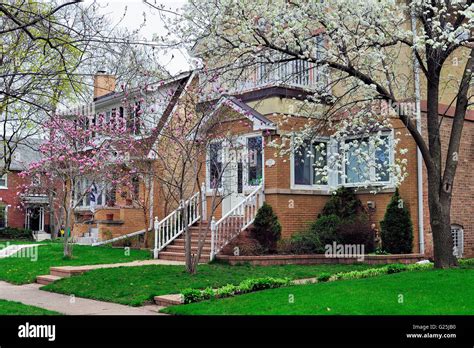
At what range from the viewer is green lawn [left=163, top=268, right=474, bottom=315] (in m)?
8.66

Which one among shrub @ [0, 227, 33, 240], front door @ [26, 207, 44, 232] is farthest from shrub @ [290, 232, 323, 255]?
front door @ [26, 207, 44, 232]

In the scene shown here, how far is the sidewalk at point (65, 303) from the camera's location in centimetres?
1033

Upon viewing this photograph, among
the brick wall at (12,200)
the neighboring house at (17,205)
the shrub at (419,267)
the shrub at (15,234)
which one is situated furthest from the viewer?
the brick wall at (12,200)

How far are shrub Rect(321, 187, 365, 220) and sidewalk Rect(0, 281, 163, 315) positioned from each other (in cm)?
896

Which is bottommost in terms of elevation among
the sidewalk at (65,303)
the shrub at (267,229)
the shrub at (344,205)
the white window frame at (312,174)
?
the sidewalk at (65,303)

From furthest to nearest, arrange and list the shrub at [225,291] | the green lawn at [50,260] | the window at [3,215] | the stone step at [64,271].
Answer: the window at [3,215]
the green lawn at [50,260]
the stone step at [64,271]
the shrub at [225,291]

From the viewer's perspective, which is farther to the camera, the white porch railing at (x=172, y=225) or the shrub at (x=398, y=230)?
the white porch railing at (x=172, y=225)

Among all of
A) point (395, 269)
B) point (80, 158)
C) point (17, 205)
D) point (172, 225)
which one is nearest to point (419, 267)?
point (395, 269)

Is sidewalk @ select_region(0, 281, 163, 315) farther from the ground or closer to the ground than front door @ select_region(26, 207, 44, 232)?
closer to the ground

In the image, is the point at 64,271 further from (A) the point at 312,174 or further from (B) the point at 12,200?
(B) the point at 12,200

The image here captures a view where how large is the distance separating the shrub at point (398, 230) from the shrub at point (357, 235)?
40cm

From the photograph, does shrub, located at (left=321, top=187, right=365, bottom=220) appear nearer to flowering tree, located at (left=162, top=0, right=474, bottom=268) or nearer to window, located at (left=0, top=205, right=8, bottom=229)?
flowering tree, located at (left=162, top=0, right=474, bottom=268)

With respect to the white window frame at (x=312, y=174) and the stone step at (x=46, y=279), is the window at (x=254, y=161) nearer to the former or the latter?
the white window frame at (x=312, y=174)

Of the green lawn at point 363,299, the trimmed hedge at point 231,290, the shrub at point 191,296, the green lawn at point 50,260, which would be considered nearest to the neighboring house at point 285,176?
the green lawn at point 50,260
